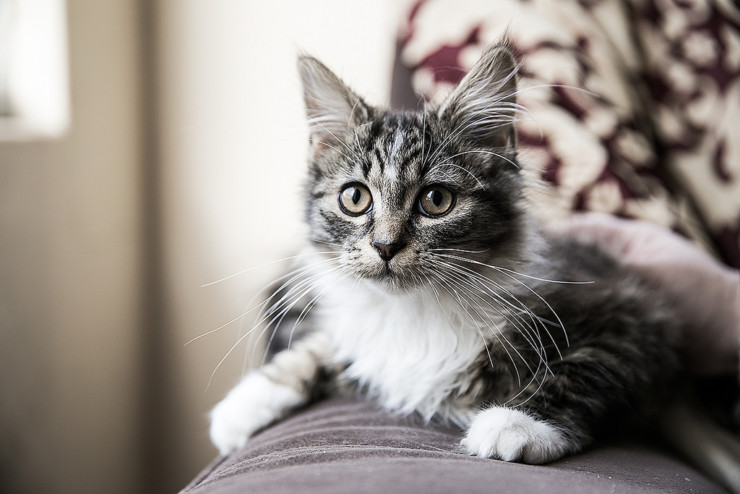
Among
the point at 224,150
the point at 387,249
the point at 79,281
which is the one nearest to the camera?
the point at 387,249

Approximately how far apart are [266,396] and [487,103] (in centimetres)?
72

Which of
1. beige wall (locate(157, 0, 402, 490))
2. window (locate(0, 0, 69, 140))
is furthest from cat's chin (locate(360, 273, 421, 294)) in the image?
window (locate(0, 0, 69, 140))

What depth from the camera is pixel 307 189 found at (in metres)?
1.21

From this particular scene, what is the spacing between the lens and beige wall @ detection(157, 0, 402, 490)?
201 cm

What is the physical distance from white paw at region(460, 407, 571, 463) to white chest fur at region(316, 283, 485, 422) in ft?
0.50

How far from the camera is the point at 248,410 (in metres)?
1.11

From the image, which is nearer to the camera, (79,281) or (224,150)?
(79,281)

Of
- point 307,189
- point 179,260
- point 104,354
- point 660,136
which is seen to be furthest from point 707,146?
point 104,354

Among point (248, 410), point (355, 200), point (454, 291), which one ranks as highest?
point (355, 200)

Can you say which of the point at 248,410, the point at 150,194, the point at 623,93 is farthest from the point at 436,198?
the point at 150,194

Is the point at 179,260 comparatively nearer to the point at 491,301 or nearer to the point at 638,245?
the point at 491,301

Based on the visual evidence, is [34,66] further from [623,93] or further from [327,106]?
[623,93]

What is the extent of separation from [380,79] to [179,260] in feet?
3.31

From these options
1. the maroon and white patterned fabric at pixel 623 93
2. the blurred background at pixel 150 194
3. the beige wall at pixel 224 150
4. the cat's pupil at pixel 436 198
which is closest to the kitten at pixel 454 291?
the cat's pupil at pixel 436 198
